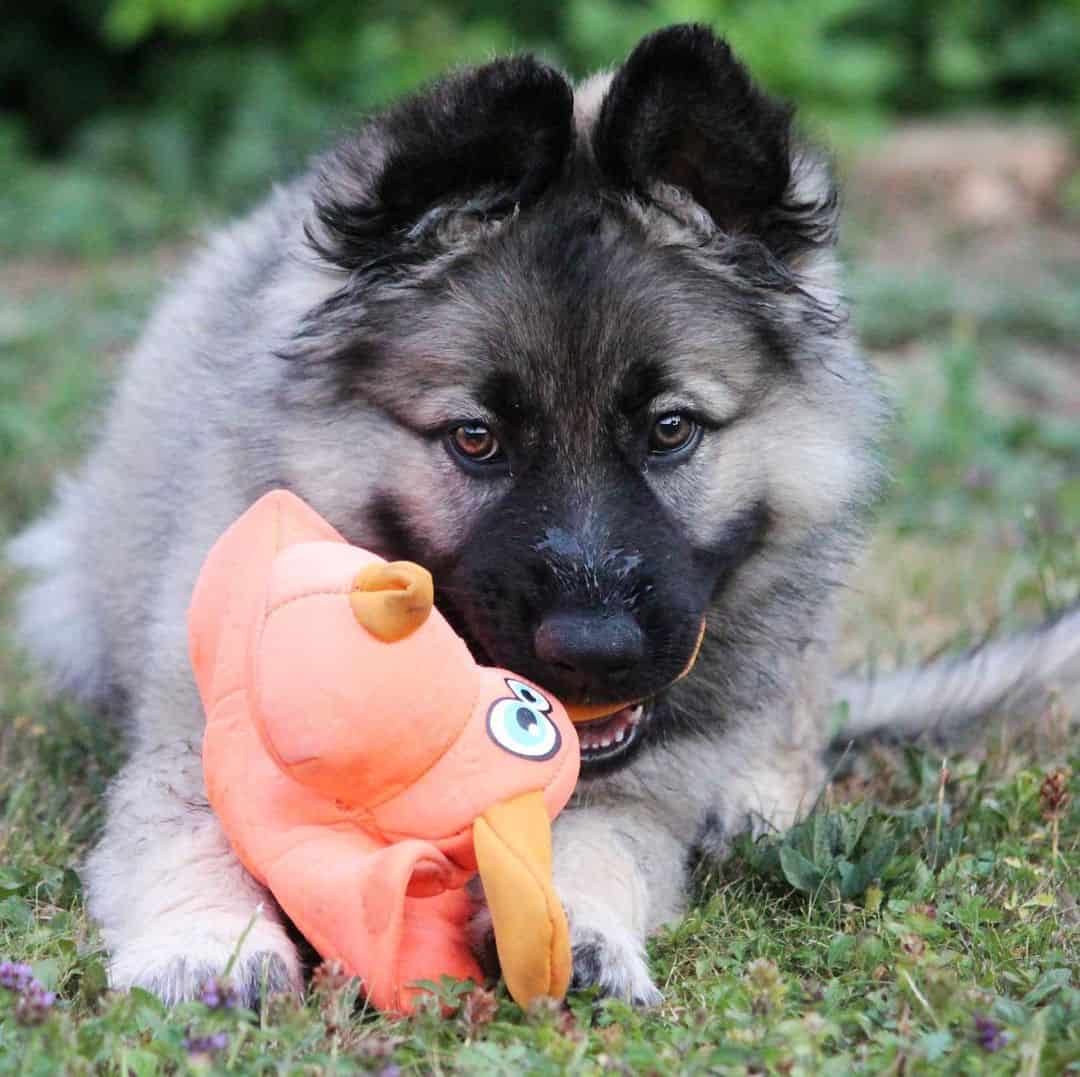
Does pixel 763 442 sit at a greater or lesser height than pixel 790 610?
greater

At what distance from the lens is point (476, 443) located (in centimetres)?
265

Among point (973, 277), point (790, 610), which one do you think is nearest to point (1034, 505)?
point (790, 610)

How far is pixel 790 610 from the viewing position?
→ 310 cm

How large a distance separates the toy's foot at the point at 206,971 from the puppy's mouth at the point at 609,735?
1.99 feet

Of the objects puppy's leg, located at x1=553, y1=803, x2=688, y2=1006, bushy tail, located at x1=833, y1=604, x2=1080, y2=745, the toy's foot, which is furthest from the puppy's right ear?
bushy tail, located at x1=833, y1=604, x2=1080, y2=745

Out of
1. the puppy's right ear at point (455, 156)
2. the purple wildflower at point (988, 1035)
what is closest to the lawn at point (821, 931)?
the purple wildflower at point (988, 1035)

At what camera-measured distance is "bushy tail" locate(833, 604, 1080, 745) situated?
3566 mm

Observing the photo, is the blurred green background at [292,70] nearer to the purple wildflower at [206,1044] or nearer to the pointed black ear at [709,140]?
the pointed black ear at [709,140]

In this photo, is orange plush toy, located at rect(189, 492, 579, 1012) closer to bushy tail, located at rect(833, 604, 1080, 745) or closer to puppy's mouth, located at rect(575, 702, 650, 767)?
puppy's mouth, located at rect(575, 702, 650, 767)

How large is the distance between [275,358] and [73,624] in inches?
57.0

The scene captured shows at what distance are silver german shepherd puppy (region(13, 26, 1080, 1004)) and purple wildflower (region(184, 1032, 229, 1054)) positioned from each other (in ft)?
0.61

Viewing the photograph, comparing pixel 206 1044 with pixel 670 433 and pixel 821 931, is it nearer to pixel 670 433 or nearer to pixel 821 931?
pixel 821 931

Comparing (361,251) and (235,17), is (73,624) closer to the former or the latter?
(361,251)

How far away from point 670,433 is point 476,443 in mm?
314
